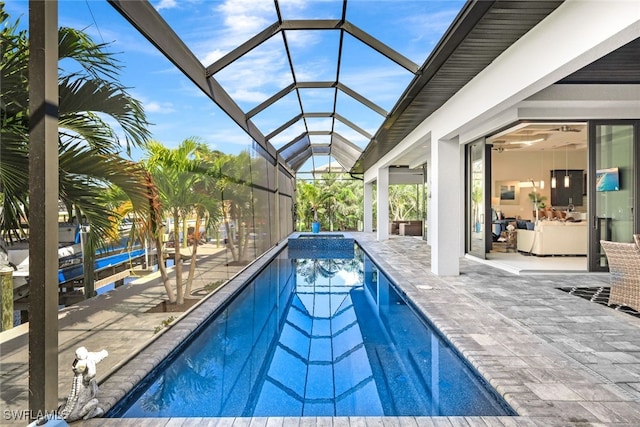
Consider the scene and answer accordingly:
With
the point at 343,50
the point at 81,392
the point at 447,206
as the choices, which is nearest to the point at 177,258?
the point at 81,392

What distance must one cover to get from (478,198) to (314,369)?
7.34 m

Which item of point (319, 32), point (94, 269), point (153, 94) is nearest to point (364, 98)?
point (319, 32)

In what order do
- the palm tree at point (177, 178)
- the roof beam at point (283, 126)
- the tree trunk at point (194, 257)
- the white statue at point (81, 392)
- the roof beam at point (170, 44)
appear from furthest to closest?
the roof beam at point (283, 126) < the tree trunk at point (194, 257) < the palm tree at point (177, 178) < the roof beam at point (170, 44) < the white statue at point (81, 392)

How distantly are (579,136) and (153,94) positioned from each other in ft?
34.6

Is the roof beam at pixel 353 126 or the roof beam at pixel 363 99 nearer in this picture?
the roof beam at pixel 363 99

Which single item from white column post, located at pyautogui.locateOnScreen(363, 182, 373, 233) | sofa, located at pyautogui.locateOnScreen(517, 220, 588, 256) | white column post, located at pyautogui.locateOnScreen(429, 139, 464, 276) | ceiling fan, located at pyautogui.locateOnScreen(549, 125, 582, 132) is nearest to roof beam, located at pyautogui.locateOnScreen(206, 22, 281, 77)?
white column post, located at pyautogui.locateOnScreen(429, 139, 464, 276)

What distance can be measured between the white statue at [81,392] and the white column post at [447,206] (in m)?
5.90

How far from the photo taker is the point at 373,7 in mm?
4797

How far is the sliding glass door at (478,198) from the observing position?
360 inches

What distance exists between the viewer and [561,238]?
363 inches

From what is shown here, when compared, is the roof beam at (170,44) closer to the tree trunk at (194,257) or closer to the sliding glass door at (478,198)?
the tree trunk at (194,257)

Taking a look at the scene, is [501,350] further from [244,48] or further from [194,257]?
[244,48]

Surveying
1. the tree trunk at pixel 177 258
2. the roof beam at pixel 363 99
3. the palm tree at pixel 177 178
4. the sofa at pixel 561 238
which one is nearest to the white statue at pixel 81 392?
the palm tree at pixel 177 178

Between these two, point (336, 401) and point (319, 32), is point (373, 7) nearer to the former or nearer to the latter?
point (319, 32)
